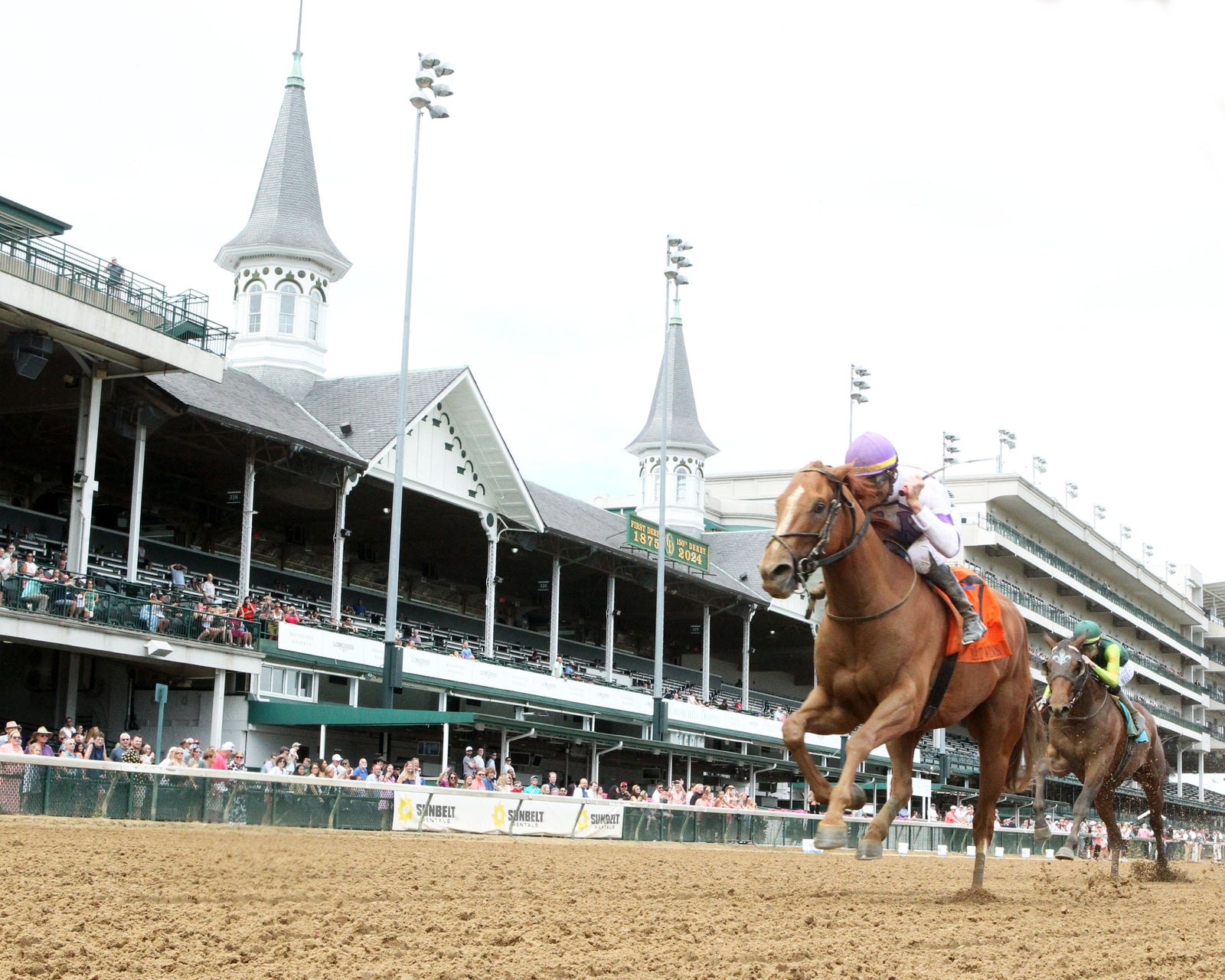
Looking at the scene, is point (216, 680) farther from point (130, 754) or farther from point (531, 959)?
point (531, 959)

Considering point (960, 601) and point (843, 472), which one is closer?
point (843, 472)

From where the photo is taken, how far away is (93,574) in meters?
26.7

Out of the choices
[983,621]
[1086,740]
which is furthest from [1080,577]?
[983,621]

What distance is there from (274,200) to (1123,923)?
40446mm

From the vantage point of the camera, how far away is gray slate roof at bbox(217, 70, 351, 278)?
43.7 m

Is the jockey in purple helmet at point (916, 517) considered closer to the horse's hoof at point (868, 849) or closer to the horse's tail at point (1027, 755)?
the horse's hoof at point (868, 849)

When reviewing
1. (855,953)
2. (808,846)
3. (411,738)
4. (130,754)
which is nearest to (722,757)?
(411,738)

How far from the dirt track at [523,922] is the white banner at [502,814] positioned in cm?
833

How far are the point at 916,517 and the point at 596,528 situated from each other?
3775 cm

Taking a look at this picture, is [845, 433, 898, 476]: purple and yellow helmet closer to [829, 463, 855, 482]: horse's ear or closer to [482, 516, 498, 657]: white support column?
[829, 463, 855, 482]: horse's ear

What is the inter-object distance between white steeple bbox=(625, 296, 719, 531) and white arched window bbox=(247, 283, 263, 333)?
89.0ft

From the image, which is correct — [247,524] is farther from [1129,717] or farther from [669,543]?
[1129,717]

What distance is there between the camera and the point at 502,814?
2125 cm

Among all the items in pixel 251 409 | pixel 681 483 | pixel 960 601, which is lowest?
pixel 960 601
